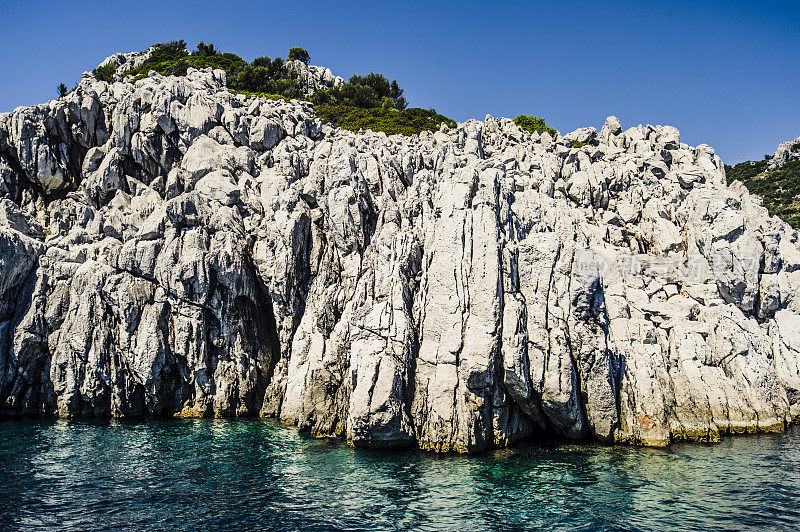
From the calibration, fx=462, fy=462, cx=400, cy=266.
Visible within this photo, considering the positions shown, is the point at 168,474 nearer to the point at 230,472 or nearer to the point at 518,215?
the point at 230,472

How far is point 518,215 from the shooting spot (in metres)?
38.8

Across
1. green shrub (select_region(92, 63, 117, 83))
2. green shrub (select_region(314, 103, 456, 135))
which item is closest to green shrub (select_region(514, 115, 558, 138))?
green shrub (select_region(314, 103, 456, 135))

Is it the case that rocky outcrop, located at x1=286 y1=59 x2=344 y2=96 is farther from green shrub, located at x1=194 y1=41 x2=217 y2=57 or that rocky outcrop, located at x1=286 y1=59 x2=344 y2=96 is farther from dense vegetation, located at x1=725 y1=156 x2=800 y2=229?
dense vegetation, located at x1=725 y1=156 x2=800 y2=229

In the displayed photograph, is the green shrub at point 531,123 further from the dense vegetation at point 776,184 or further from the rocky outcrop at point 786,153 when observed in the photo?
the rocky outcrop at point 786,153

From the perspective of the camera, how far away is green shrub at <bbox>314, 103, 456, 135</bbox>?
70694mm

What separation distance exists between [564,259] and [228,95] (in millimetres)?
46601

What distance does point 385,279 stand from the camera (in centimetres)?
3575

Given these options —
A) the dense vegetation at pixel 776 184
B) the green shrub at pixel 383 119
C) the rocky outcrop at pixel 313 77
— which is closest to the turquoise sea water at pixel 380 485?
the green shrub at pixel 383 119

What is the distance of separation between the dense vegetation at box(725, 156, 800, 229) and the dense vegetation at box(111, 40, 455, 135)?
209 feet

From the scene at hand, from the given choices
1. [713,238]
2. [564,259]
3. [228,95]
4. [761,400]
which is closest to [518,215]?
[564,259]

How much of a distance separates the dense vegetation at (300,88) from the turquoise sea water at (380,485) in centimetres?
5003

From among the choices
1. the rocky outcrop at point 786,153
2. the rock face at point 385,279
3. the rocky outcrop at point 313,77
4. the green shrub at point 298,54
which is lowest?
the rock face at point 385,279

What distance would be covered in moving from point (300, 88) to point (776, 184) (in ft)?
330

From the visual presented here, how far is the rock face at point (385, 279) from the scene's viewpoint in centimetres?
3247
